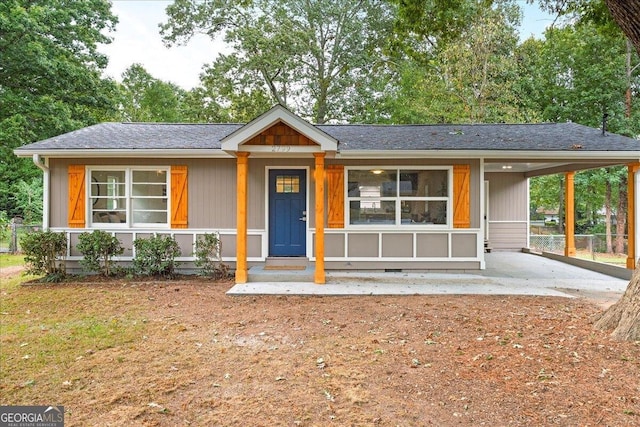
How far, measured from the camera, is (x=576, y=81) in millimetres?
16281

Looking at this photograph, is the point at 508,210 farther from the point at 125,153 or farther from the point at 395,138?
the point at 125,153

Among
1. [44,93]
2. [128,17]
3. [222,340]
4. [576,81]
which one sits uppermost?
[128,17]

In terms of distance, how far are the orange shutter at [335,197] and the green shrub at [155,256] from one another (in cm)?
339

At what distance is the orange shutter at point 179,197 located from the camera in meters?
7.99

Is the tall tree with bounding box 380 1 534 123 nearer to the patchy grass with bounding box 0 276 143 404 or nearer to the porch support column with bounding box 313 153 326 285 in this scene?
the porch support column with bounding box 313 153 326 285

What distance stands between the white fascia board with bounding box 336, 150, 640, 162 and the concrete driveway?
8.29 ft

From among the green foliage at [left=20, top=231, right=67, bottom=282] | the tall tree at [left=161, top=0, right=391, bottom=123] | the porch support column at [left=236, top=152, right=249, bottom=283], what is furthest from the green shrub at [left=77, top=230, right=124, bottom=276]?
the tall tree at [left=161, top=0, right=391, bottom=123]

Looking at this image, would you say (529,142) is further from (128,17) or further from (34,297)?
(128,17)

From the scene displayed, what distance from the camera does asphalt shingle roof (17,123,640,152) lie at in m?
7.64

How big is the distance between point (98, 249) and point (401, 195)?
254 inches

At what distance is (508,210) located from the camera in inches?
469

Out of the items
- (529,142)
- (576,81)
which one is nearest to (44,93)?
(529,142)

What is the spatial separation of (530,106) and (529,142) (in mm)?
10505

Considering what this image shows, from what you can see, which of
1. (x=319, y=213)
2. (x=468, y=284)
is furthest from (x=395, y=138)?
(x=468, y=284)
